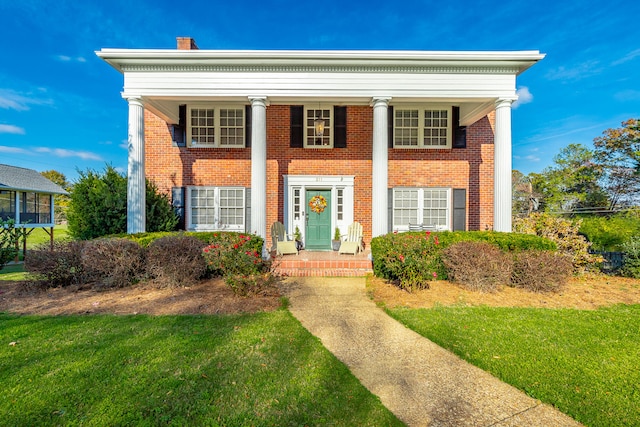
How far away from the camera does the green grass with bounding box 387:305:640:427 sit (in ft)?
8.04

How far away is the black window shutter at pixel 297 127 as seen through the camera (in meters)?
9.66

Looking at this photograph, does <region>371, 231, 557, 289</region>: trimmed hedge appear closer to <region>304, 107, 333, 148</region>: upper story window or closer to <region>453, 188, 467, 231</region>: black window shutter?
<region>453, 188, 467, 231</region>: black window shutter

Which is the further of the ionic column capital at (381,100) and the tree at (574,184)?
the tree at (574,184)

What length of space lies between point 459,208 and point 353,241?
4.01 meters

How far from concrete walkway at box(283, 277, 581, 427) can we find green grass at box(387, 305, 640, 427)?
186mm

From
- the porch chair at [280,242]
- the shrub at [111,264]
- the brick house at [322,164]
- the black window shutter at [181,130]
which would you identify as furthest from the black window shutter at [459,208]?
the black window shutter at [181,130]

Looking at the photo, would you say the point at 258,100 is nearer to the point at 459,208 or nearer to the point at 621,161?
the point at 459,208

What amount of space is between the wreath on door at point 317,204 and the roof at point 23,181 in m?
13.0

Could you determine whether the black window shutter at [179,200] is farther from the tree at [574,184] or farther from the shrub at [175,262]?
the tree at [574,184]

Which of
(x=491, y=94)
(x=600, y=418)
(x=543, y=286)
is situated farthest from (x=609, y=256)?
(x=600, y=418)

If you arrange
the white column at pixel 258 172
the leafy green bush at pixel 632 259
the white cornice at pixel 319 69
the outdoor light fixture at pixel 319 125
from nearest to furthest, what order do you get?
the leafy green bush at pixel 632 259
the white cornice at pixel 319 69
the white column at pixel 258 172
the outdoor light fixture at pixel 319 125

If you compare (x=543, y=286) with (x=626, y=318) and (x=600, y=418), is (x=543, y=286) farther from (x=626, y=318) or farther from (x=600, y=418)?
(x=600, y=418)

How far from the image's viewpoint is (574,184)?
17.8 meters

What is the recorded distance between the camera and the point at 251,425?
6.95ft
